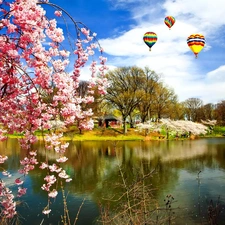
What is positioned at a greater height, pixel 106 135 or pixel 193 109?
pixel 193 109

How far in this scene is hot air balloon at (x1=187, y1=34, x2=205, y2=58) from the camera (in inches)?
849

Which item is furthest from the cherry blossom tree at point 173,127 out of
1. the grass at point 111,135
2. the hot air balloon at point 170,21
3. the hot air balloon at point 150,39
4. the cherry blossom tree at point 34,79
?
the cherry blossom tree at point 34,79

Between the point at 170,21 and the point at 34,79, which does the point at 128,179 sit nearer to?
the point at 34,79

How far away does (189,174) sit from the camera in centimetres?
1324

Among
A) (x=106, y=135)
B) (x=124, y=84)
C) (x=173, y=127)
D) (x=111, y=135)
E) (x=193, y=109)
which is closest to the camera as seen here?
(x=106, y=135)

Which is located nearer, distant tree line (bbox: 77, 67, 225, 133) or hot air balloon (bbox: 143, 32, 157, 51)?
hot air balloon (bbox: 143, 32, 157, 51)

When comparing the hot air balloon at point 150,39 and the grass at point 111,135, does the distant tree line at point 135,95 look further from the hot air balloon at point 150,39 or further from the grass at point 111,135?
the hot air balloon at point 150,39

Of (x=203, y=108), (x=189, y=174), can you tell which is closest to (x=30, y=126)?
(x=189, y=174)

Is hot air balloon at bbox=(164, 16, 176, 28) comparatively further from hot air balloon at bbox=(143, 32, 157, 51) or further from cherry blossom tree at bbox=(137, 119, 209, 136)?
cherry blossom tree at bbox=(137, 119, 209, 136)

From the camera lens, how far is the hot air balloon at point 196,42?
70.7 ft

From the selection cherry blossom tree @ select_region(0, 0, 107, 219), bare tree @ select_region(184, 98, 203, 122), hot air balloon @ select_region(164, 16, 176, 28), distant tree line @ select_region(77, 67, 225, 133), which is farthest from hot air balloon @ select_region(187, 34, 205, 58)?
bare tree @ select_region(184, 98, 203, 122)

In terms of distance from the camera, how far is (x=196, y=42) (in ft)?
70.8

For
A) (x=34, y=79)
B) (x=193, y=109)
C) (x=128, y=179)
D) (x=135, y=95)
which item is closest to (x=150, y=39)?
(x=135, y=95)

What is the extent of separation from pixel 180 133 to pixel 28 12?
36.3m
